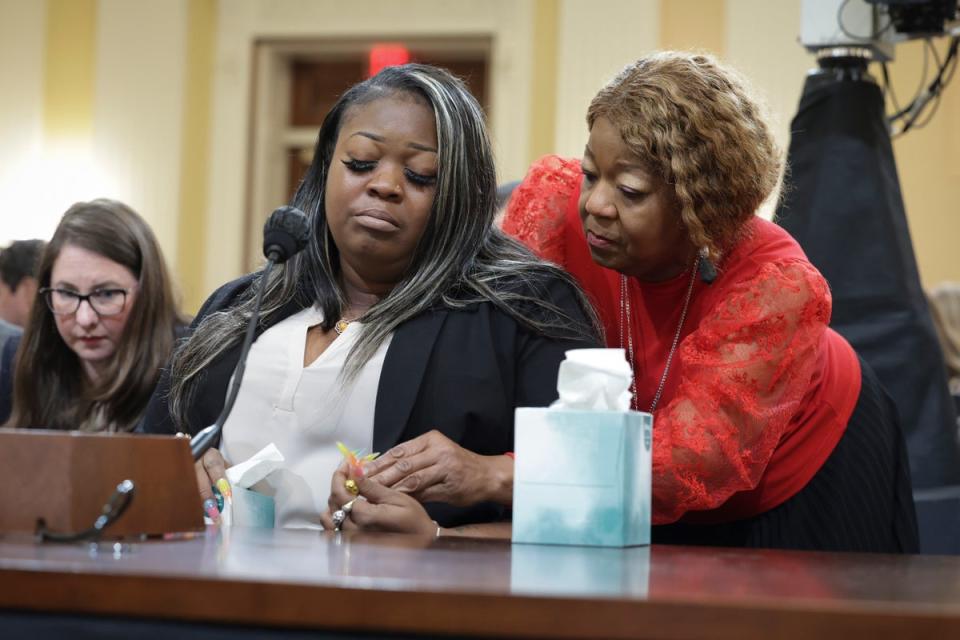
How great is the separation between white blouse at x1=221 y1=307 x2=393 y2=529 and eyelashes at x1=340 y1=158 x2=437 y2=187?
21 centimetres

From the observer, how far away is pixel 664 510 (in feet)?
5.21

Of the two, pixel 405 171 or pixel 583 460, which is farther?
pixel 405 171

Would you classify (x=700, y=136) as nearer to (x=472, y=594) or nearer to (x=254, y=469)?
(x=254, y=469)

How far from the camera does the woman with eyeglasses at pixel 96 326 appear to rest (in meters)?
2.63

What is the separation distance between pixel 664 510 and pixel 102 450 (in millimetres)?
768

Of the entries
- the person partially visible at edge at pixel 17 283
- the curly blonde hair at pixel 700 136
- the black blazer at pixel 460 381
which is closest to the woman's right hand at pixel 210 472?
the black blazer at pixel 460 381

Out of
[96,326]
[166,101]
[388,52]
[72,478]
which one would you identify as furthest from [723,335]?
[166,101]

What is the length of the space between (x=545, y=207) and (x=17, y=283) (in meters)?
2.00

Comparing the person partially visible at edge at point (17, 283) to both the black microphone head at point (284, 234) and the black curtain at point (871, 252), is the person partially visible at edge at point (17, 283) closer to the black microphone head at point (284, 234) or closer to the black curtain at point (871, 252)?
the black curtain at point (871, 252)

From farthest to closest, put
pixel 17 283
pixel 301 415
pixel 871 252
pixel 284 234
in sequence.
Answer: pixel 17 283, pixel 871 252, pixel 301 415, pixel 284 234

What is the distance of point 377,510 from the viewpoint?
1.39 meters

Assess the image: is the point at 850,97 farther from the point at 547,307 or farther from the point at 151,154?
the point at 151,154

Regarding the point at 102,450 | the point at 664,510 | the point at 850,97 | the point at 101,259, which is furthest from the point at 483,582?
the point at 850,97

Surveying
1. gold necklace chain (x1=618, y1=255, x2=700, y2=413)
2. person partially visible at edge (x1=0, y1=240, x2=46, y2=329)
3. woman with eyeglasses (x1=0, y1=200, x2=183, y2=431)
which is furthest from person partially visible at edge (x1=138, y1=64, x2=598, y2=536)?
person partially visible at edge (x1=0, y1=240, x2=46, y2=329)
